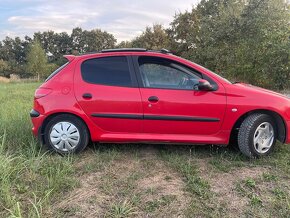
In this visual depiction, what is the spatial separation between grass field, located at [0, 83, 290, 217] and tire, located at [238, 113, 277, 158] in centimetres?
17

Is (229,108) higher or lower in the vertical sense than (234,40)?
lower

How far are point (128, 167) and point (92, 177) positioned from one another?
57cm

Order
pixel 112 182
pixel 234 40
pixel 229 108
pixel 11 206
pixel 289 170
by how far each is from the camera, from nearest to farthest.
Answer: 1. pixel 11 206
2. pixel 112 182
3. pixel 289 170
4. pixel 229 108
5. pixel 234 40

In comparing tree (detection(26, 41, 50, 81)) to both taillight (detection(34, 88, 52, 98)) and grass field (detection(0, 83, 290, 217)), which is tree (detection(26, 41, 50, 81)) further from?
grass field (detection(0, 83, 290, 217))

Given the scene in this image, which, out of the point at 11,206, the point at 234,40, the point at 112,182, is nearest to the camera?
the point at 11,206

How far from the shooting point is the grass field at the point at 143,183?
11.0ft

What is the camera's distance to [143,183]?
13.0 feet

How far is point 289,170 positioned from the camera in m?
4.38

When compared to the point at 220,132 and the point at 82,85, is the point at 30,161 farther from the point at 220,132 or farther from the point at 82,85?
the point at 220,132

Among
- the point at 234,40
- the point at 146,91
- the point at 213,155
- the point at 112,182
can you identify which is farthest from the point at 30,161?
the point at 234,40

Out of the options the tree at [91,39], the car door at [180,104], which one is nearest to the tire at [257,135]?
the car door at [180,104]

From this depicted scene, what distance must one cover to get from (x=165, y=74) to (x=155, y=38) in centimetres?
2362

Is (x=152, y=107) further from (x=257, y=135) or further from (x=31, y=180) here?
(x=31, y=180)

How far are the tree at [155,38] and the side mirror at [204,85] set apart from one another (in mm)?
22786
